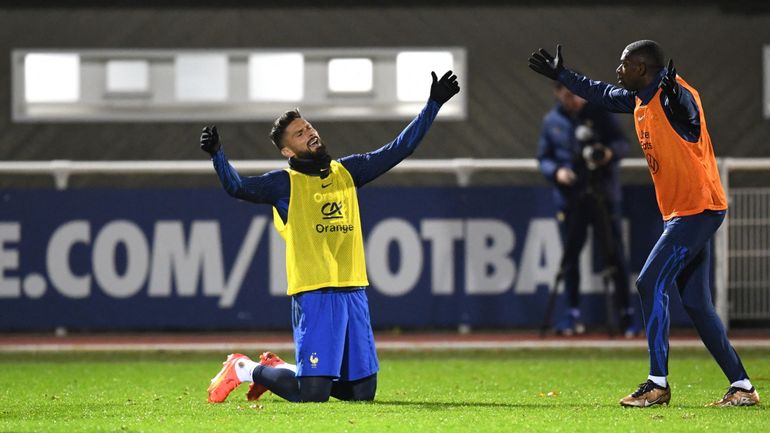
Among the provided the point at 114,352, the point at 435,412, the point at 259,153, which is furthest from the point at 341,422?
the point at 259,153

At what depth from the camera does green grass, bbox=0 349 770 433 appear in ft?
25.6

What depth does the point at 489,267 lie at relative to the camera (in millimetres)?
13719

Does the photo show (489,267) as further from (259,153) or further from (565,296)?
(259,153)

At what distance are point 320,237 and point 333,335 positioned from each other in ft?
1.83

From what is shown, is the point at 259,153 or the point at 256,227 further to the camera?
the point at 259,153

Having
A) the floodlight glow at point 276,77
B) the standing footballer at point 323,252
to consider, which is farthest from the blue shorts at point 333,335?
the floodlight glow at point 276,77

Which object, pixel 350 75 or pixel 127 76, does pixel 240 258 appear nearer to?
pixel 350 75

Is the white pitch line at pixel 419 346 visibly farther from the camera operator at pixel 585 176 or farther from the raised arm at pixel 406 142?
the raised arm at pixel 406 142

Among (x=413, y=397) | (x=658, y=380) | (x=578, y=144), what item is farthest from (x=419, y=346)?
(x=658, y=380)

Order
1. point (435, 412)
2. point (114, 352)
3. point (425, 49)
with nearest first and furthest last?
point (435, 412) < point (114, 352) < point (425, 49)

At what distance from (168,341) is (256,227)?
1242 mm

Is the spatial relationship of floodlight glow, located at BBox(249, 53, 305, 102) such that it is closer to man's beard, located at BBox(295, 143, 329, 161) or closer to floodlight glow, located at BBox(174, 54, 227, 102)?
floodlight glow, located at BBox(174, 54, 227, 102)

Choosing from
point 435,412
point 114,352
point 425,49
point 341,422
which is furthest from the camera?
point 425,49

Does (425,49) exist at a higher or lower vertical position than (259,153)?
higher
